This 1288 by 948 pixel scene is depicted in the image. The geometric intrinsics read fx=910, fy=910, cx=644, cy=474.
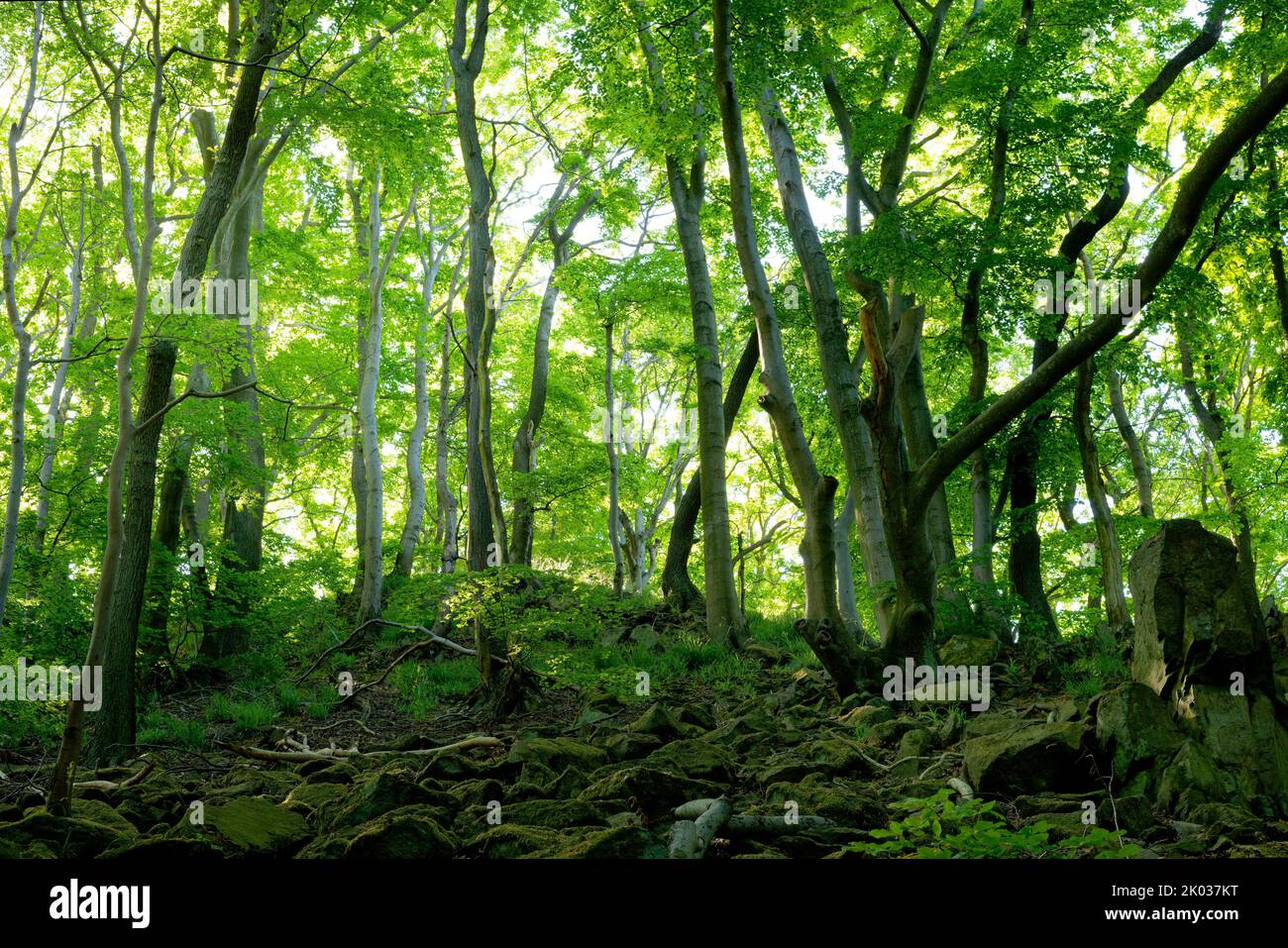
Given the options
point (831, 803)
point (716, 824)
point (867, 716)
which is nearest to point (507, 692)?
point (867, 716)

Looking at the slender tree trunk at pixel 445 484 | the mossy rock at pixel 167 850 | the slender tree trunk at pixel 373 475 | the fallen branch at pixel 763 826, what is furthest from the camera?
the slender tree trunk at pixel 445 484

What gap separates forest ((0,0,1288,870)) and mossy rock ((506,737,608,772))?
3 centimetres

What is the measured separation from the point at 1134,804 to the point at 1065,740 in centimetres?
64

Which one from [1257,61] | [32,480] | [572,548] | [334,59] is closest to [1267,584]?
[1257,61]

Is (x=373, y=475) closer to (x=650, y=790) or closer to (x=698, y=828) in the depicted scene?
(x=650, y=790)

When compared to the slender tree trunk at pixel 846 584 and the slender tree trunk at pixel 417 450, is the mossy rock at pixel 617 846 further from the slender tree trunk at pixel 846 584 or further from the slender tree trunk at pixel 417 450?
the slender tree trunk at pixel 417 450

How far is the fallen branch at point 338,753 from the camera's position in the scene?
21.8ft

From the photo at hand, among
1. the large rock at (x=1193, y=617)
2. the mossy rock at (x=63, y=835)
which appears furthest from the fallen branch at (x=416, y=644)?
the large rock at (x=1193, y=617)

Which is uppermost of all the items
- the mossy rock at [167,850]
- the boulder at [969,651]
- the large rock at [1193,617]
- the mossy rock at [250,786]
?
the large rock at [1193,617]

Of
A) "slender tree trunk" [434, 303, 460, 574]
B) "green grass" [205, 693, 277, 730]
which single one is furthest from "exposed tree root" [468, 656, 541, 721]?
"slender tree trunk" [434, 303, 460, 574]

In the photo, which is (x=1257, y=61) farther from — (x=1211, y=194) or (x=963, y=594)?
(x=963, y=594)

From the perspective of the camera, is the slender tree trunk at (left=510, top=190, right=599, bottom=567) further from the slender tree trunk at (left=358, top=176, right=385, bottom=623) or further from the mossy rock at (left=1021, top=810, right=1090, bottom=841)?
the mossy rock at (left=1021, top=810, right=1090, bottom=841)

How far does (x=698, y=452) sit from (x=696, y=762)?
6710 mm

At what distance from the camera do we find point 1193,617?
17.4 ft
